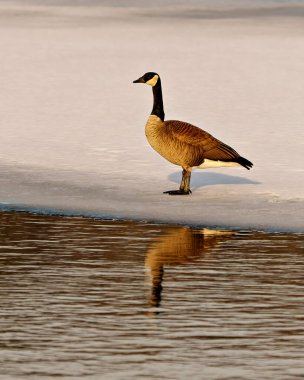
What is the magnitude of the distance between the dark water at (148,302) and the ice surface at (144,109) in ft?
4.17

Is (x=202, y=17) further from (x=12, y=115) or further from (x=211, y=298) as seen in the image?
(x=211, y=298)

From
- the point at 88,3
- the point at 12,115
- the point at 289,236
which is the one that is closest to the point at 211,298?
the point at 289,236

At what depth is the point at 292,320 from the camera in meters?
8.45

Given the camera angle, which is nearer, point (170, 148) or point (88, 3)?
point (170, 148)

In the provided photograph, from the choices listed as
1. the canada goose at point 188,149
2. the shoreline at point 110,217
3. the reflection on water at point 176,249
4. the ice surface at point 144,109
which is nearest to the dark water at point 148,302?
the reflection on water at point 176,249

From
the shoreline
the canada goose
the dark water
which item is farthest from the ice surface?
the dark water

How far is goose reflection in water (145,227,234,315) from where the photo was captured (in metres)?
9.81

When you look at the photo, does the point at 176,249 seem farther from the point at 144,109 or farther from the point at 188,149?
the point at 144,109

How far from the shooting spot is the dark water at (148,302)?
743 centimetres

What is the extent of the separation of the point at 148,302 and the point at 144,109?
42.2 feet

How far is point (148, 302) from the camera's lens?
897 cm

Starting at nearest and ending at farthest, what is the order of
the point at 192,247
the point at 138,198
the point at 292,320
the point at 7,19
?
the point at 292,320, the point at 192,247, the point at 138,198, the point at 7,19

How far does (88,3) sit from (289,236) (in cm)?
3113

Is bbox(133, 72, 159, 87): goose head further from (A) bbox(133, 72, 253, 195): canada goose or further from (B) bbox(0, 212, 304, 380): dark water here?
(B) bbox(0, 212, 304, 380): dark water
